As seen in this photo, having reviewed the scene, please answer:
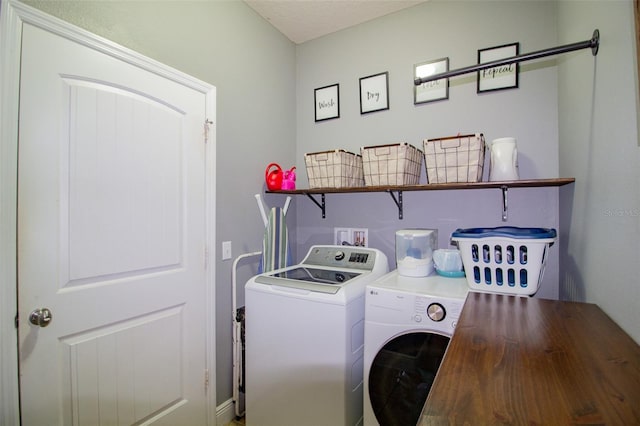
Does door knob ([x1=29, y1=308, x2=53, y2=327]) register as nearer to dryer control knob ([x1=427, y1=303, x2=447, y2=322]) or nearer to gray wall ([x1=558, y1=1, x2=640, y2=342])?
dryer control knob ([x1=427, y1=303, x2=447, y2=322])

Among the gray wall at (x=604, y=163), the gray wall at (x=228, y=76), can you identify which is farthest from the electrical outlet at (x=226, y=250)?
Result: the gray wall at (x=604, y=163)

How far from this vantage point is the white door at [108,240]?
1.17 meters

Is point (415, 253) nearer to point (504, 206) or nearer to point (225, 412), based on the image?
point (504, 206)

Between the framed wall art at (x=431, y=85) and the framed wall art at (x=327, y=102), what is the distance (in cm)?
61

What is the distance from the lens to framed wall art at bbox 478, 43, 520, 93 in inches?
71.6

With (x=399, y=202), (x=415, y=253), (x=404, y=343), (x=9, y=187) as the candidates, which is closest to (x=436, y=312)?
(x=404, y=343)

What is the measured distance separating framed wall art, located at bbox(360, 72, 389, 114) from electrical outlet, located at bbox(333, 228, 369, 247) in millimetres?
912

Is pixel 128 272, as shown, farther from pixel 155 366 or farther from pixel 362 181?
pixel 362 181

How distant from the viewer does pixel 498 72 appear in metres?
1.86

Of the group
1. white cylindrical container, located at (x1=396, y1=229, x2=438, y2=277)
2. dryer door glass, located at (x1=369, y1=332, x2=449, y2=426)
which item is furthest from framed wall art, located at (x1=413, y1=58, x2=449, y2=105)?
Answer: dryer door glass, located at (x1=369, y1=332, x2=449, y2=426)

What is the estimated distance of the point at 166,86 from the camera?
161cm

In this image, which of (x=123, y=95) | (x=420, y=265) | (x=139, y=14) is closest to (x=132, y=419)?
(x=123, y=95)

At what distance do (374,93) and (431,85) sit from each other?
0.41 metres

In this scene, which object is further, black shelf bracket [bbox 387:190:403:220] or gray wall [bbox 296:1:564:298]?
black shelf bracket [bbox 387:190:403:220]
